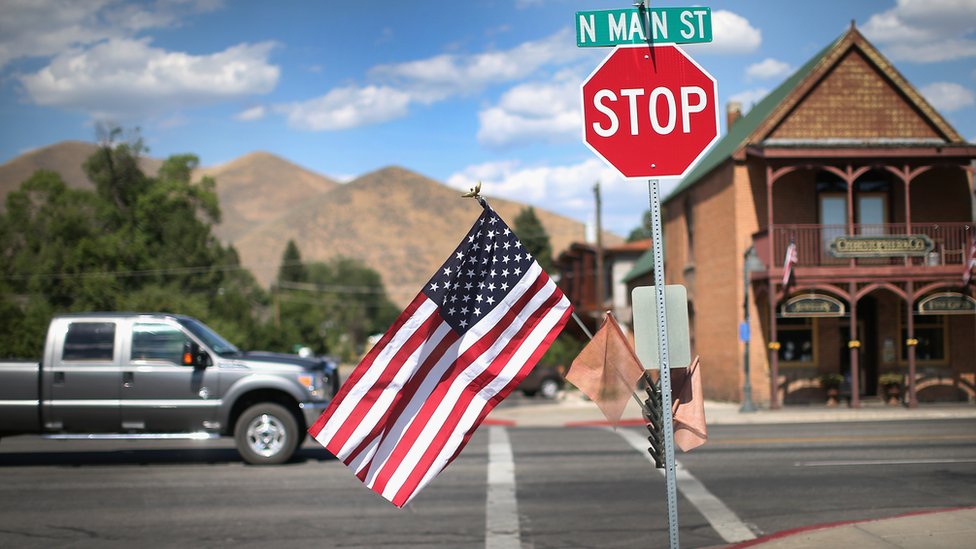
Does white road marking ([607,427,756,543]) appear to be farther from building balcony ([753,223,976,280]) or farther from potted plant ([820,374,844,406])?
potted plant ([820,374,844,406])

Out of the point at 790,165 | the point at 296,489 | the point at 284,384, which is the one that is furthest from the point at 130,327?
the point at 790,165

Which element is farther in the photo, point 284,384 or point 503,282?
point 284,384

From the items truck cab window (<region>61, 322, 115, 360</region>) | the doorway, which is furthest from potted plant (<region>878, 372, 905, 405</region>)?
truck cab window (<region>61, 322, 115, 360</region>)

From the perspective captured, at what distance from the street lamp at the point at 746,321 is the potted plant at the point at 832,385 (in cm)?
205

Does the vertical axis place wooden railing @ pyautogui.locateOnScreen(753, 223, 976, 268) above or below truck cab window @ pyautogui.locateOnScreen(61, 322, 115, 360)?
above

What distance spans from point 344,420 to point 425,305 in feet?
2.82

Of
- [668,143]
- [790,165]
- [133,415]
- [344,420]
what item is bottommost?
[133,415]

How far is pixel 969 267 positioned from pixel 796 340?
15.9 ft

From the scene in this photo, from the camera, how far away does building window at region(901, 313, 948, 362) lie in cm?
2692

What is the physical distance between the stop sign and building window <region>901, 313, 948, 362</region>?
78.9 ft

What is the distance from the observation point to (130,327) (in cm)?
1374

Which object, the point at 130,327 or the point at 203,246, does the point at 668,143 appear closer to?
the point at 130,327

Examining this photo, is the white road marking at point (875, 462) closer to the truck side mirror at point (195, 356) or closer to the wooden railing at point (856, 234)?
the truck side mirror at point (195, 356)

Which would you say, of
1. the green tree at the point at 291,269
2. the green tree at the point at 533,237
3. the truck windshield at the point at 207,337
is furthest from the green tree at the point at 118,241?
the green tree at the point at 291,269
